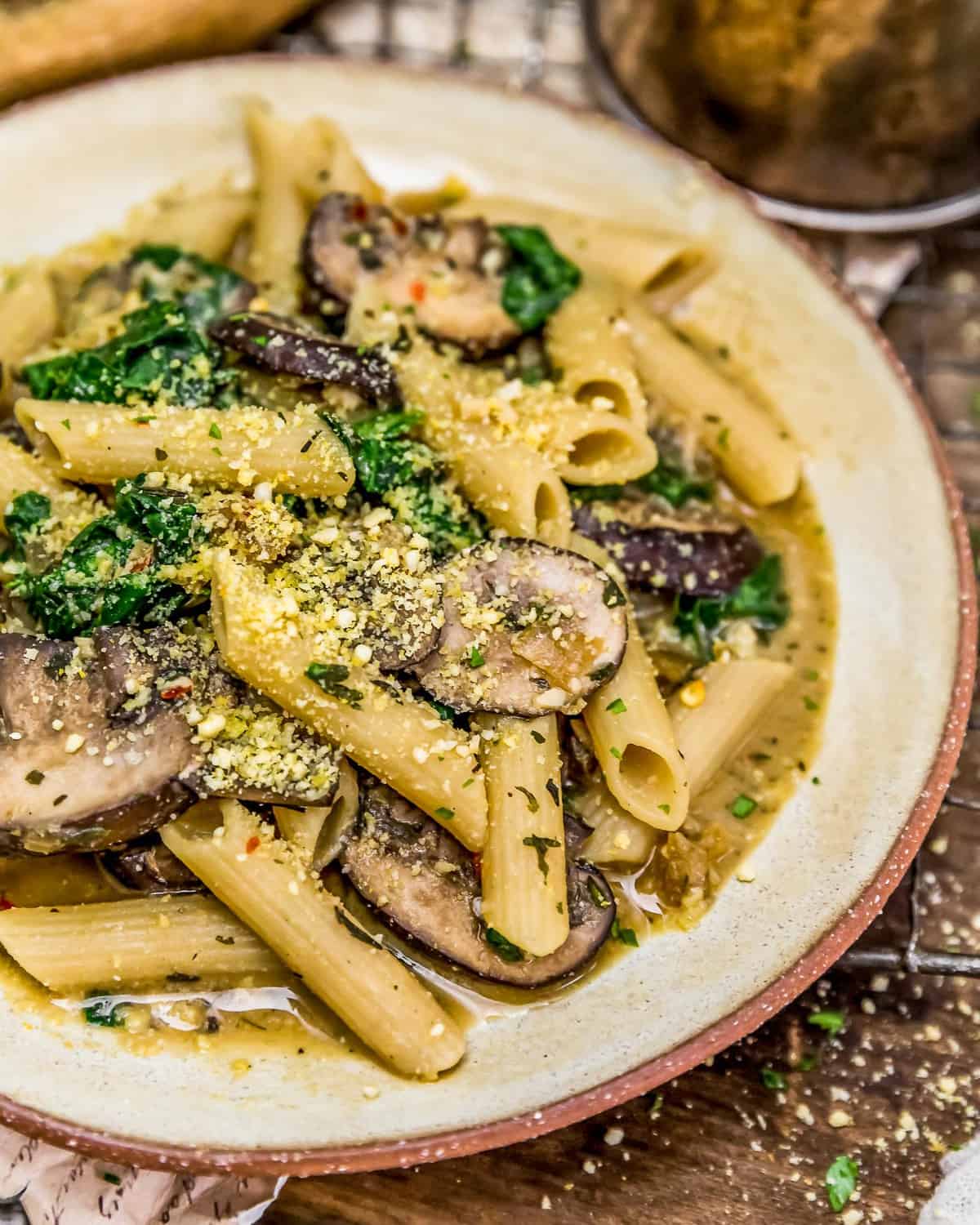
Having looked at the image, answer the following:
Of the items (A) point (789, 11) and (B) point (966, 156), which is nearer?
(A) point (789, 11)

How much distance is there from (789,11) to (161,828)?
2.66m

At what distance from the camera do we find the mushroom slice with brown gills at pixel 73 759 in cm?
228

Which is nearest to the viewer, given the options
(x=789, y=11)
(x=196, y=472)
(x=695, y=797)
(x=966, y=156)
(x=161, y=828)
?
A: (x=161, y=828)

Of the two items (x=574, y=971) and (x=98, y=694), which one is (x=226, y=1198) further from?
(x=98, y=694)

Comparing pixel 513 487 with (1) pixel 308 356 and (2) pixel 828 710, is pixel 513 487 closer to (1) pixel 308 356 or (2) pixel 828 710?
(1) pixel 308 356

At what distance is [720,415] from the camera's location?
121 inches

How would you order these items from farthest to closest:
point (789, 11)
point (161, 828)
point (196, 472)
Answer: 1. point (789, 11)
2. point (196, 472)
3. point (161, 828)

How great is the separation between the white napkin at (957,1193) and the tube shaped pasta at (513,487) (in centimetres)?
156

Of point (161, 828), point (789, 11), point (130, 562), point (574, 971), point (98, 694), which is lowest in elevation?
point (574, 971)

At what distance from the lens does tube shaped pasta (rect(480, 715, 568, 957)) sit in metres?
2.36

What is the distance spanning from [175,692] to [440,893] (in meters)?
0.67

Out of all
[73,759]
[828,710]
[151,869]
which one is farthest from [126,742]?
[828,710]

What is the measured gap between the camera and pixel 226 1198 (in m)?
Answer: 2.41

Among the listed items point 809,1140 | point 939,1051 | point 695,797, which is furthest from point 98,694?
point 939,1051
